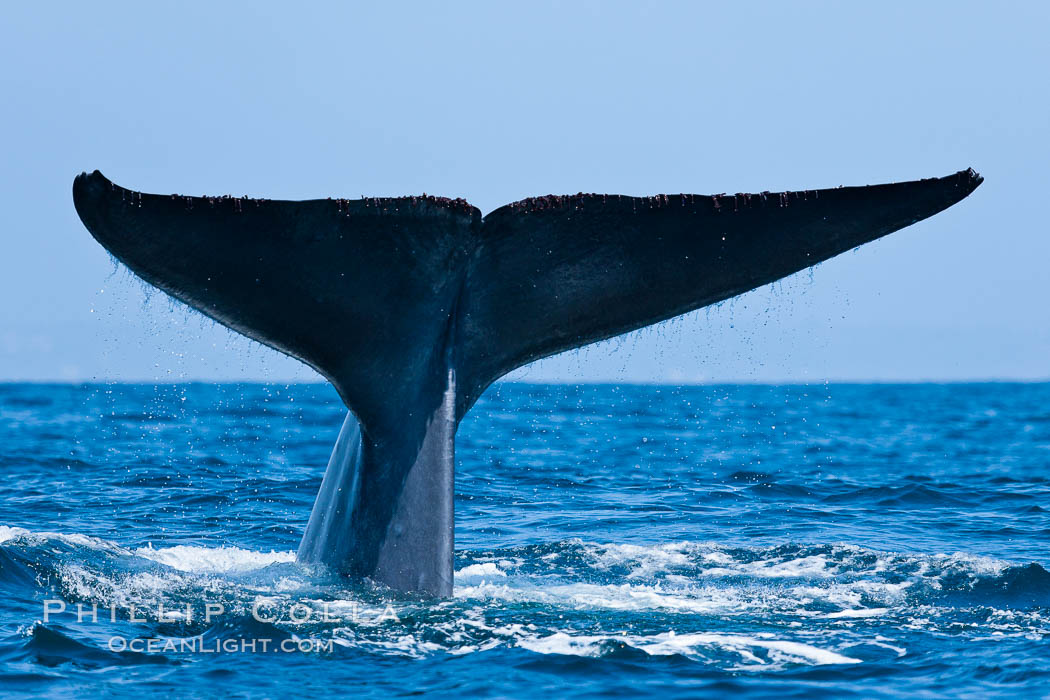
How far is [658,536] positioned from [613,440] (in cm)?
1483

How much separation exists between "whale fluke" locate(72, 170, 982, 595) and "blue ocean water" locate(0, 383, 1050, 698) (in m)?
0.68

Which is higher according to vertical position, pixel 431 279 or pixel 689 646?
pixel 431 279

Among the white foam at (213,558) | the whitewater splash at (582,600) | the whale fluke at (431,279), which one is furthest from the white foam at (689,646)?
the white foam at (213,558)

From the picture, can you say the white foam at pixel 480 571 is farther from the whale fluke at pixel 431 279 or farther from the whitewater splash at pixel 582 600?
the whale fluke at pixel 431 279

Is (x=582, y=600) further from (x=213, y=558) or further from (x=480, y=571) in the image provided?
(x=213, y=558)

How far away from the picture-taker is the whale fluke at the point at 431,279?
6258 millimetres

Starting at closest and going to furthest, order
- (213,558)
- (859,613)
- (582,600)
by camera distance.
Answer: (859,613), (582,600), (213,558)

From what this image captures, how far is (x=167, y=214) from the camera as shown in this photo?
586cm

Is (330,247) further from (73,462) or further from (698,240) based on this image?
(73,462)

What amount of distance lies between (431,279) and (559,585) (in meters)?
3.12

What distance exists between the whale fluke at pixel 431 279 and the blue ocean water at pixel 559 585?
68cm

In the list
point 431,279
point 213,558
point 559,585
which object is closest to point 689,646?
point 559,585

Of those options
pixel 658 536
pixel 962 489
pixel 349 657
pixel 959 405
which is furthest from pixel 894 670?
pixel 959 405

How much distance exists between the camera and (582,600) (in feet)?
27.4
